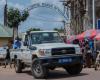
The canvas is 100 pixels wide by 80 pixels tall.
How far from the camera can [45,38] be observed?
20000mm

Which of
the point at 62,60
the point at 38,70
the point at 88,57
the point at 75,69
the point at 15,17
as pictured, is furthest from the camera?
the point at 15,17

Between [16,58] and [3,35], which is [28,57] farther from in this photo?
[3,35]

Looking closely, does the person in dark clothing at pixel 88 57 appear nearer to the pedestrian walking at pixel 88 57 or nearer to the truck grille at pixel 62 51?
the pedestrian walking at pixel 88 57

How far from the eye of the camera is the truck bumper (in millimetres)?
18062

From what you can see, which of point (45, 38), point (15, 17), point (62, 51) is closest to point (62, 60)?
point (62, 51)

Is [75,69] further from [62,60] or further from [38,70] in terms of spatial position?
[38,70]

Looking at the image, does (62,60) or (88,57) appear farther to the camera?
(88,57)

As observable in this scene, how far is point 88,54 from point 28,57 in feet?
18.9

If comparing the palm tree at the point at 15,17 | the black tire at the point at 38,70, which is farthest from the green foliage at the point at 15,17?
the black tire at the point at 38,70

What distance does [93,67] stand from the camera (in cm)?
2380

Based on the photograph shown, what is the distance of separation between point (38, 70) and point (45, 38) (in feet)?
6.84

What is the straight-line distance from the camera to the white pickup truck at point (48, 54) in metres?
18.2

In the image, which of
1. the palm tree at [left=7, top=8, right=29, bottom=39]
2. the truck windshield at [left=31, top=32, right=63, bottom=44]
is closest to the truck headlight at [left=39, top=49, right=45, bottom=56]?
the truck windshield at [left=31, top=32, right=63, bottom=44]

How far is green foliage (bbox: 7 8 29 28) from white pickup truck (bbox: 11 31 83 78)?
3228 cm
